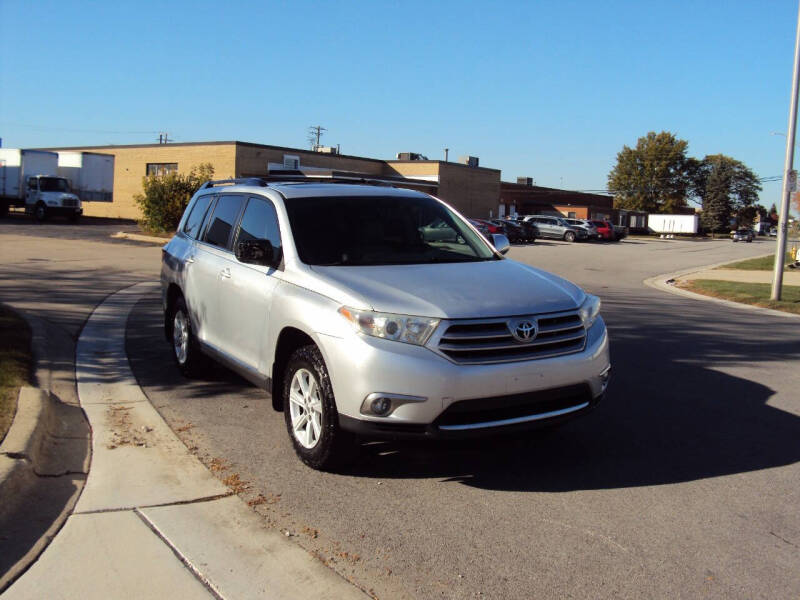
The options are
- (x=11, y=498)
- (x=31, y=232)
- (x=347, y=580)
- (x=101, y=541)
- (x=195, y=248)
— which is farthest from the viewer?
(x=31, y=232)

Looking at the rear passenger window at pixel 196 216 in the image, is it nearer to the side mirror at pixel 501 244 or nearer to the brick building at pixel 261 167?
the side mirror at pixel 501 244

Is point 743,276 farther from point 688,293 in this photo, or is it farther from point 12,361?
point 12,361

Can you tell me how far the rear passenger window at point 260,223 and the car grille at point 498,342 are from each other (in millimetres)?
1688

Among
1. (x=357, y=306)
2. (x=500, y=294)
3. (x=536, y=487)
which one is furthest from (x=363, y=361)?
(x=536, y=487)

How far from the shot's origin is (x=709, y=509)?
4.31 meters

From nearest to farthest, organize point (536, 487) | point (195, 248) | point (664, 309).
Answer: point (536, 487), point (195, 248), point (664, 309)

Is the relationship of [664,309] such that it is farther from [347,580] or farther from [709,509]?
[347,580]

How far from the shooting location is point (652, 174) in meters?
95.8

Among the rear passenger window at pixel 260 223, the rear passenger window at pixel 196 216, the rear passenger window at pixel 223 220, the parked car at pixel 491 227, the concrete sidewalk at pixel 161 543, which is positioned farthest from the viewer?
the parked car at pixel 491 227

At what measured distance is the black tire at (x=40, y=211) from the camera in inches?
1464

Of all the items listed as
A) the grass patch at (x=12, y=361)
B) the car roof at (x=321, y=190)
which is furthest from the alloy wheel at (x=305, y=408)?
the grass patch at (x=12, y=361)

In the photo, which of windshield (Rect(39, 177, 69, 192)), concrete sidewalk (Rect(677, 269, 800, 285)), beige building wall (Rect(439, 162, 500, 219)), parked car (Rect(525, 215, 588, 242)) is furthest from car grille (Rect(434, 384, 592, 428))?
beige building wall (Rect(439, 162, 500, 219))

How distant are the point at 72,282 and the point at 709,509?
1248 centimetres

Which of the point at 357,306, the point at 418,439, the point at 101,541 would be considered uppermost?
the point at 357,306
